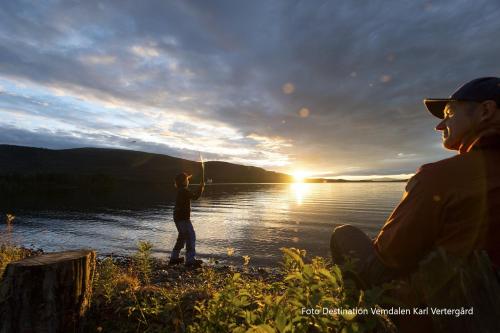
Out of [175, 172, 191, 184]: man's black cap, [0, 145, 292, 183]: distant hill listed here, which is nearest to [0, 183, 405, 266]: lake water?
[175, 172, 191, 184]: man's black cap

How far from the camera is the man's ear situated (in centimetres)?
235

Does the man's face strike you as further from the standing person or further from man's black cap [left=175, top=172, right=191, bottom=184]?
man's black cap [left=175, top=172, right=191, bottom=184]

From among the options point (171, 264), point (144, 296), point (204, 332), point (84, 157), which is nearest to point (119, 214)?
point (171, 264)

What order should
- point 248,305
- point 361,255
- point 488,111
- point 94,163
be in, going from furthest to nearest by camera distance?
point 94,163 → point 248,305 → point 361,255 → point 488,111

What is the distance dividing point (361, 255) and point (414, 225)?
774mm

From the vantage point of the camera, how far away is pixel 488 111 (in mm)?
2387

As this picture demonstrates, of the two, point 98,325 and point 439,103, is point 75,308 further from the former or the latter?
point 439,103

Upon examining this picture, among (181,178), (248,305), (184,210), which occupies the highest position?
(181,178)

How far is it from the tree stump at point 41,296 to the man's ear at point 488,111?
4968 millimetres

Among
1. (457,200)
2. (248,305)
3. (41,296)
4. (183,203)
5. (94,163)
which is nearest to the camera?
(457,200)

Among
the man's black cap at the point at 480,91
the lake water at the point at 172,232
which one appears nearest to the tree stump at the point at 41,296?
the man's black cap at the point at 480,91

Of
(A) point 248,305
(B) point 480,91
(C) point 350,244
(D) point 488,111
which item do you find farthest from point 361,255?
(A) point 248,305

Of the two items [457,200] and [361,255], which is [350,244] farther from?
[457,200]

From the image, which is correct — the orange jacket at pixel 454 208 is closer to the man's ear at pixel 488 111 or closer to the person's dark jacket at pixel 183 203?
the man's ear at pixel 488 111
